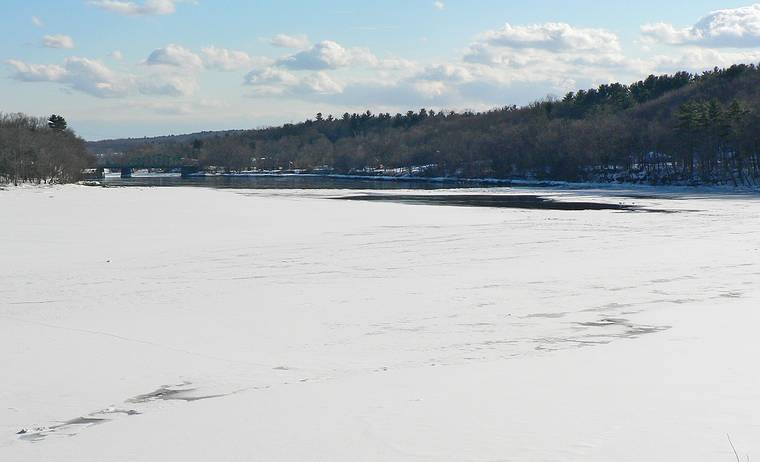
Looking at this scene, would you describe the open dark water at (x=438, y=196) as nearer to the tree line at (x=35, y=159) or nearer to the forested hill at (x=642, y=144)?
the tree line at (x=35, y=159)

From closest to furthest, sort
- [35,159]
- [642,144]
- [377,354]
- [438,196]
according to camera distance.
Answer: [377,354], [438,196], [35,159], [642,144]

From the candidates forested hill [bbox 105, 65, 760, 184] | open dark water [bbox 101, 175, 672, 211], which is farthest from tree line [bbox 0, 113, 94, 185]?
forested hill [bbox 105, 65, 760, 184]

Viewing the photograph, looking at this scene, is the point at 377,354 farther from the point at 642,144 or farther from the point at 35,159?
the point at 642,144

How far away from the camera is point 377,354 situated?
41.6ft

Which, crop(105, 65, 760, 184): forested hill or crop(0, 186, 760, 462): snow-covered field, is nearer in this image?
crop(0, 186, 760, 462): snow-covered field

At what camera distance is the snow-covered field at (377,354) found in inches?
328

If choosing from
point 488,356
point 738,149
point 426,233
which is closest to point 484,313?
point 488,356

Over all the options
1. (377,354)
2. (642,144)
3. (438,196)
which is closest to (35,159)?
(438,196)

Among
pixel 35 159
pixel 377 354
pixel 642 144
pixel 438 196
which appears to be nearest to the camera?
pixel 377 354

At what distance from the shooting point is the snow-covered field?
8344mm

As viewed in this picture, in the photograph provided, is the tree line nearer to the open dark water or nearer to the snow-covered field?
the open dark water

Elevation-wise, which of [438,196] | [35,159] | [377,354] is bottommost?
[377,354]

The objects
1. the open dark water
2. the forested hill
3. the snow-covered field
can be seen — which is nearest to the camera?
the snow-covered field

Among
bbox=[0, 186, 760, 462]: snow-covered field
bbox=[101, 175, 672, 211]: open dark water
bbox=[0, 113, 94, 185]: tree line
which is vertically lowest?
Answer: bbox=[0, 186, 760, 462]: snow-covered field
